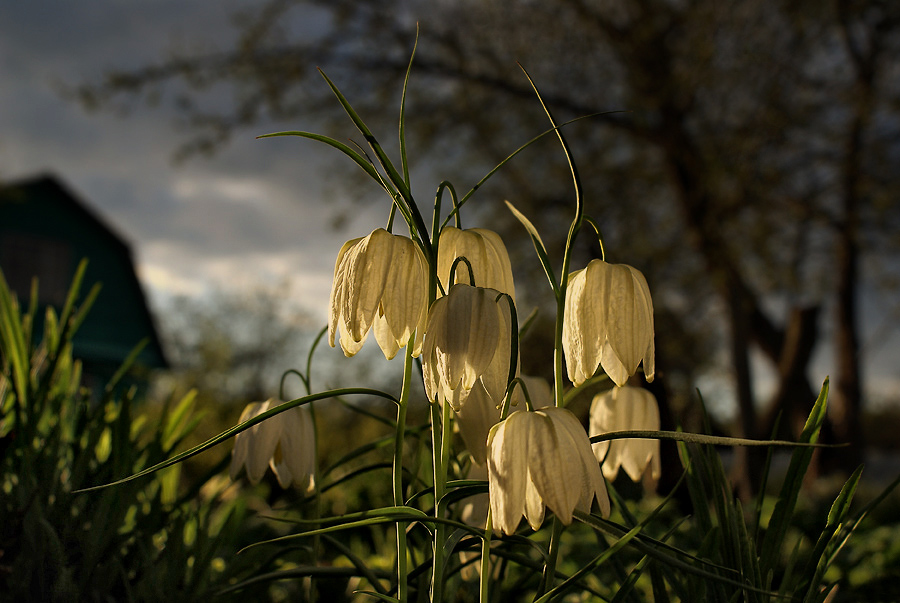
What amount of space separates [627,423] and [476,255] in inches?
16.4

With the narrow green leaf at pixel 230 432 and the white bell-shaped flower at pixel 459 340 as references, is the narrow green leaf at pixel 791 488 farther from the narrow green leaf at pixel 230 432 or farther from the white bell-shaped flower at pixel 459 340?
the narrow green leaf at pixel 230 432

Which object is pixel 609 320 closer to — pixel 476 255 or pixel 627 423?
pixel 476 255

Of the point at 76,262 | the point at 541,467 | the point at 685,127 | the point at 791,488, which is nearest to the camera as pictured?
the point at 541,467

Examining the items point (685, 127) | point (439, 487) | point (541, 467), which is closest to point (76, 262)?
point (685, 127)

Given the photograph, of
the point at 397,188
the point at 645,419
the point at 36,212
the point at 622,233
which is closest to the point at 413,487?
the point at 645,419

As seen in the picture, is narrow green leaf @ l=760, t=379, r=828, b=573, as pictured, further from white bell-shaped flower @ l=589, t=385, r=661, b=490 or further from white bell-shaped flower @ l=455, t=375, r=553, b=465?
white bell-shaped flower @ l=455, t=375, r=553, b=465

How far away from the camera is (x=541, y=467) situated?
0.74m

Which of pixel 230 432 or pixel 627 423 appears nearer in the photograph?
pixel 230 432

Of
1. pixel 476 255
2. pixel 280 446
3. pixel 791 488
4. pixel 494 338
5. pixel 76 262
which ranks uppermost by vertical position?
pixel 76 262

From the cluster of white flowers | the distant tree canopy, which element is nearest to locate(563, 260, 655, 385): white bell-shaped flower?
the cluster of white flowers

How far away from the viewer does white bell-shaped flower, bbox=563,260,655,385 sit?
855 millimetres

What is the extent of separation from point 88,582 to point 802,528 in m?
2.91

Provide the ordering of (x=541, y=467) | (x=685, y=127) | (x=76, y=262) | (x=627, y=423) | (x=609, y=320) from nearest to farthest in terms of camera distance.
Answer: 1. (x=541, y=467)
2. (x=609, y=320)
3. (x=627, y=423)
4. (x=685, y=127)
5. (x=76, y=262)

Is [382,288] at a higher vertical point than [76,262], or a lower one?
lower
